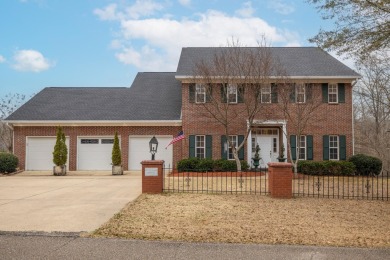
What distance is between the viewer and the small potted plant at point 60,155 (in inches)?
771

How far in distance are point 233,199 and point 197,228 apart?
3615 mm

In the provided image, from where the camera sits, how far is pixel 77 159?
21719 millimetres

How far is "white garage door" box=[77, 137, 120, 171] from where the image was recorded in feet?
71.3

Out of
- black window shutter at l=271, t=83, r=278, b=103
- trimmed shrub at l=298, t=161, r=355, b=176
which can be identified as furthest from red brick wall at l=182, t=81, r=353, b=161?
trimmed shrub at l=298, t=161, r=355, b=176

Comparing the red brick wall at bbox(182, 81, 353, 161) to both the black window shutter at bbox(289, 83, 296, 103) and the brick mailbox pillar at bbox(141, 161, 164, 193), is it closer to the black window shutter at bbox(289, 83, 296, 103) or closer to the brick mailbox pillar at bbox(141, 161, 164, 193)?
the black window shutter at bbox(289, 83, 296, 103)

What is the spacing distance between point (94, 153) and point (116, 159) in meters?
2.37

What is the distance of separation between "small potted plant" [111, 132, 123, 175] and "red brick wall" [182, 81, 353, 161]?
357 centimetres

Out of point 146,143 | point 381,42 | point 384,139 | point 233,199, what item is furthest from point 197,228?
point 384,139

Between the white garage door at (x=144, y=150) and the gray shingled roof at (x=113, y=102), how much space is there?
4.11 feet

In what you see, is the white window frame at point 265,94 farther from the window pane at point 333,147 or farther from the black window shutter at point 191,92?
the window pane at point 333,147

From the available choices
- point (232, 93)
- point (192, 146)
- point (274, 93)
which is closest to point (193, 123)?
point (192, 146)

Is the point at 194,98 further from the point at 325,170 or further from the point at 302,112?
the point at 325,170

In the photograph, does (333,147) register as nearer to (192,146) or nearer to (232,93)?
(232,93)

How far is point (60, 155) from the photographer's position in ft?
65.4
